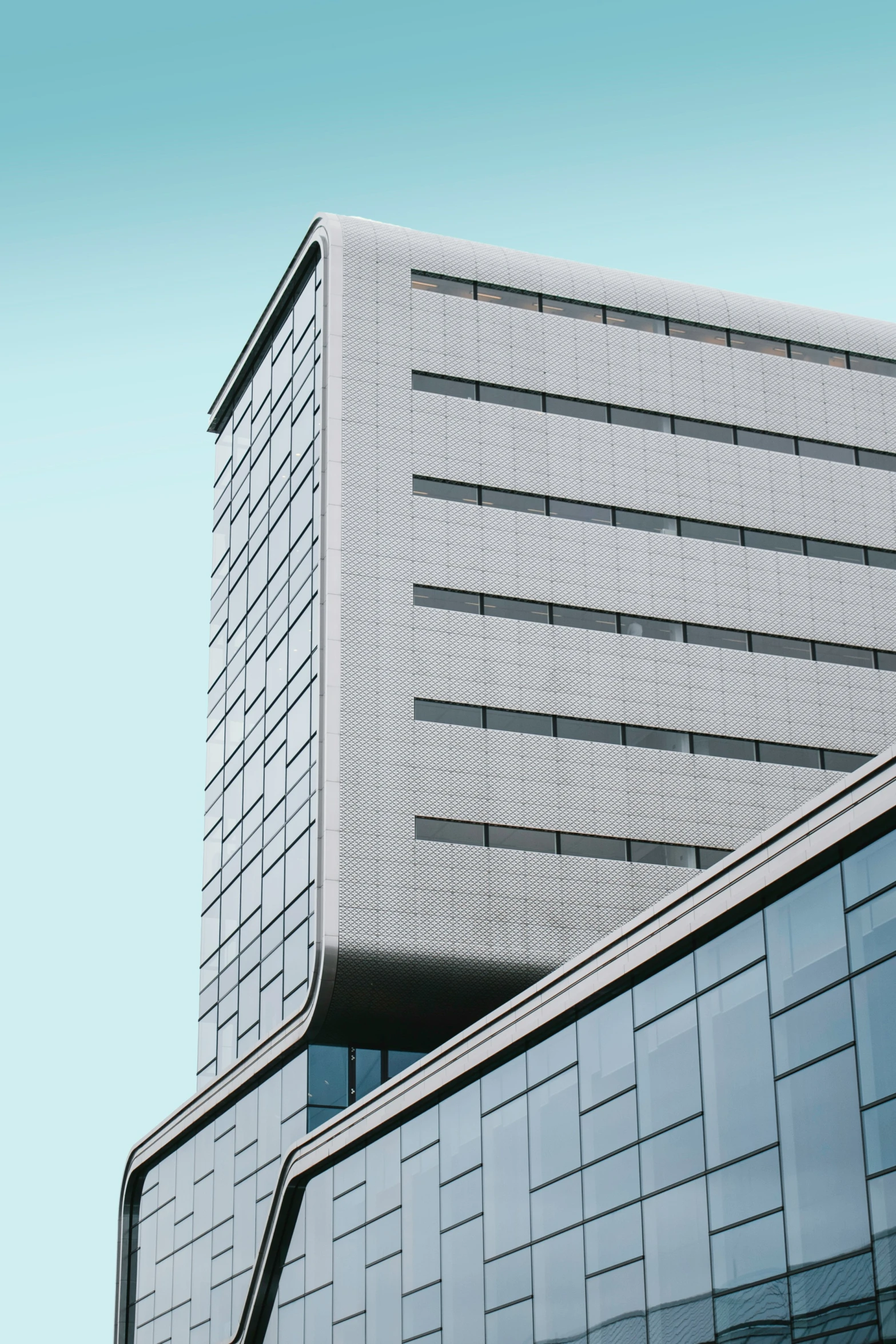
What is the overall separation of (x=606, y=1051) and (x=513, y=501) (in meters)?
25.0

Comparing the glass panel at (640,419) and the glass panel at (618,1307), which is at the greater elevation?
the glass panel at (640,419)

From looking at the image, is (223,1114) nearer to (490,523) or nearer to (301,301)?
(490,523)

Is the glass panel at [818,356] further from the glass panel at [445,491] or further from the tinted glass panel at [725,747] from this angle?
the tinted glass panel at [725,747]

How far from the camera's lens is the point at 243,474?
204 ft

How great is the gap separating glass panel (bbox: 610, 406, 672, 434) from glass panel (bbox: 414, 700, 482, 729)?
11.7 m

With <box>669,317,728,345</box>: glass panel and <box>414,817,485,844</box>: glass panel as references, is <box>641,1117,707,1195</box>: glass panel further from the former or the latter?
<box>669,317,728,345</box>: glass panel

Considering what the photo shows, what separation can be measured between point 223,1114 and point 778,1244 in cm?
3048

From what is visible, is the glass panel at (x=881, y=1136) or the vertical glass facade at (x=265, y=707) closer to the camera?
the glass panel at (x=881, y=1136)

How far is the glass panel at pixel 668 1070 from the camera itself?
29.3 metres

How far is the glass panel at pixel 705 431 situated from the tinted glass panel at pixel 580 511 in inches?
173

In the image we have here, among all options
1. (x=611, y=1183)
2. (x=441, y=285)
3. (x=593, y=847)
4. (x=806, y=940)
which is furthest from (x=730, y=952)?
(x=441, y=285)

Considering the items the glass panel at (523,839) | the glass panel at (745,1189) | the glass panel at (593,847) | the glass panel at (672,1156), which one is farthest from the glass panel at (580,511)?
the glass panel at (745,1189)

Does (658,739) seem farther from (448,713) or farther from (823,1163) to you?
(823,1163)

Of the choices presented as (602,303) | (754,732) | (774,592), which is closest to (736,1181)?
(754,732)
